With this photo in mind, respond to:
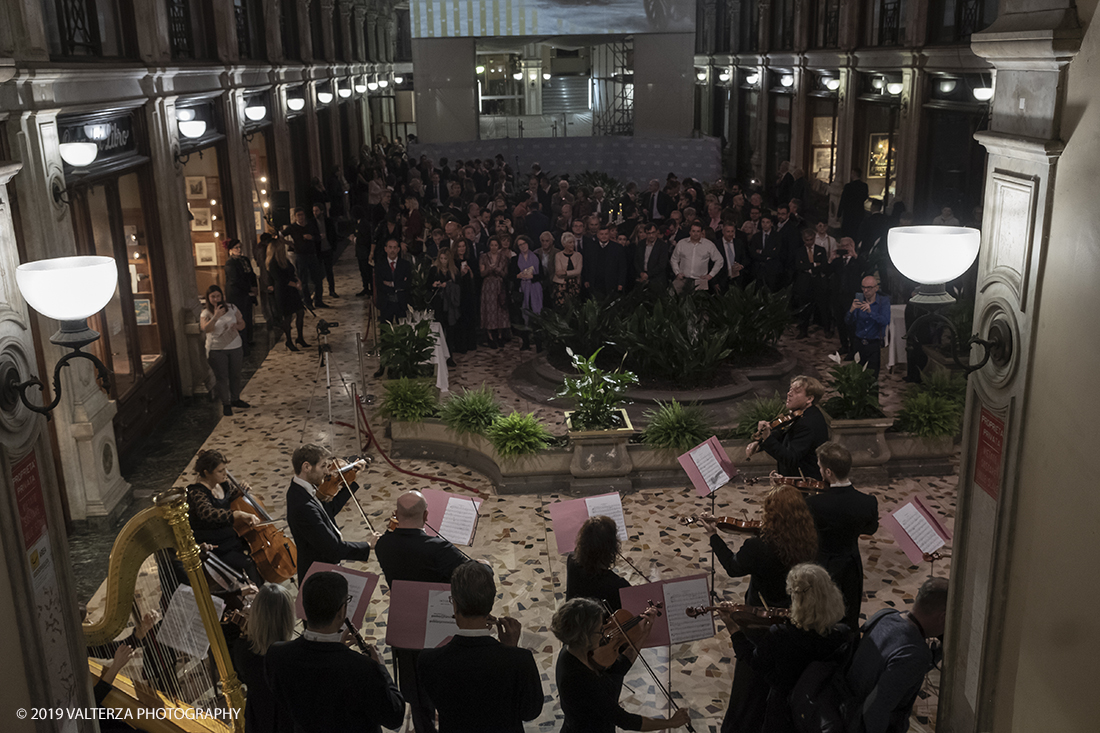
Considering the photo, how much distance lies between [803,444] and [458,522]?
8.32 feet

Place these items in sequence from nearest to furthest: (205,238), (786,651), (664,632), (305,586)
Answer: (305,586)
(786,651)
(664,632)
(205,238)

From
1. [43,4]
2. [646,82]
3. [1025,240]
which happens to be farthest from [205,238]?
[646,82]

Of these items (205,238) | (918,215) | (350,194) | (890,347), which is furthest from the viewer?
(350,194)

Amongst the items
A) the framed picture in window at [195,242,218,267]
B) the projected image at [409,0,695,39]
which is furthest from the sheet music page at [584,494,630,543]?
the projected image at [409,0,695,39]

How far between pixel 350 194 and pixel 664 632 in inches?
794

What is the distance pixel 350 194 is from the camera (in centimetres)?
2370

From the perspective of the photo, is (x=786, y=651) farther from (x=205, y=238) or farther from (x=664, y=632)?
(x=205, y=238)

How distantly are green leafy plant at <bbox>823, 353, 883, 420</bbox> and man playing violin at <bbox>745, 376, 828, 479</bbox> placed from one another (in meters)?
2.59

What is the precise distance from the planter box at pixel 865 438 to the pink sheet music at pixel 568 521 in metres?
4.34

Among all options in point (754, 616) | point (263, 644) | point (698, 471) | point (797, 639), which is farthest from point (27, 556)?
point (698, 471)

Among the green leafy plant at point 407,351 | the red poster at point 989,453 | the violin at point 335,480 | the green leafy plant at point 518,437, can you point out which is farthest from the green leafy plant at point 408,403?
the red poster at point 989,453

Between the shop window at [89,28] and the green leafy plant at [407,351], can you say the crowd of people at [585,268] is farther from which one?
the shop window at [89,28]

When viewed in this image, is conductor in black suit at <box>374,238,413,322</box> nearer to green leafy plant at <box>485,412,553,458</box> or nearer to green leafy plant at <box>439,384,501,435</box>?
green leafy plant at <box>439,384,501,435</box>

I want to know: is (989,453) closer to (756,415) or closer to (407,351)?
(756,415)
